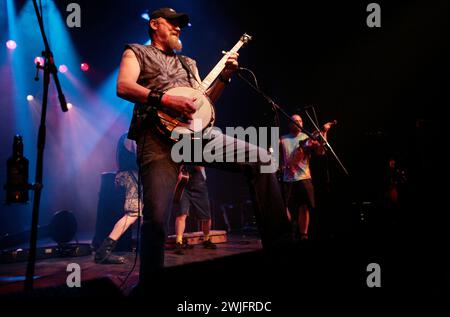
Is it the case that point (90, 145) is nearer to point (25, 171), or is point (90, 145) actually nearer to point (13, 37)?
point (13, 37)

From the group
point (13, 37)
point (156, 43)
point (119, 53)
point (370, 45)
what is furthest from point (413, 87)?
point (13, 37)

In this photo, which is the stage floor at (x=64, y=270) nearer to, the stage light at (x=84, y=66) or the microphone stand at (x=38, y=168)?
the microphone stand at (x=38, y=168)

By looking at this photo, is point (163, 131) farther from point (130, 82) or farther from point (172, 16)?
point (172, 16)

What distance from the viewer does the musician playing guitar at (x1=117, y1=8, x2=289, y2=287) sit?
2.50 meters

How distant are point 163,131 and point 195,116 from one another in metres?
0.31

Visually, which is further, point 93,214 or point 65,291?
point 93,214

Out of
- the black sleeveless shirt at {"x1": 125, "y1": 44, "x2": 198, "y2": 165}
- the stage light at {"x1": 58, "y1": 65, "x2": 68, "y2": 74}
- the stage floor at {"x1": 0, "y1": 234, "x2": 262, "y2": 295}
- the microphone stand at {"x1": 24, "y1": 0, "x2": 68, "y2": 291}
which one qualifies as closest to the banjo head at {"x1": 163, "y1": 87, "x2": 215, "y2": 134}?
the black sleeveless shirt at {"x1": 125, "y1": 44, "x2": 198, "y2": 165}

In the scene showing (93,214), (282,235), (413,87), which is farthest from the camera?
(93,214)

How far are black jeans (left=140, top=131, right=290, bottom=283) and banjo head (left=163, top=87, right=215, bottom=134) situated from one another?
0.16 m

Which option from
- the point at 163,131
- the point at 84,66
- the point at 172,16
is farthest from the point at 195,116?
the point at 84,66

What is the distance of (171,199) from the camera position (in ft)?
8.59

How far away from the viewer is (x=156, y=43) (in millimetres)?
3213
